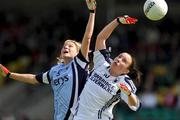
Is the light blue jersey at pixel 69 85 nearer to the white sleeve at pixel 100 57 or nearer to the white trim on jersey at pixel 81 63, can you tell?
the white trim on jersey at pixel 81 63

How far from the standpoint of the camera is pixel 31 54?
64.4 feet

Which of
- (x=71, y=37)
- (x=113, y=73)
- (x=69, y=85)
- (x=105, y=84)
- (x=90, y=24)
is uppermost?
(x=90, y=24)

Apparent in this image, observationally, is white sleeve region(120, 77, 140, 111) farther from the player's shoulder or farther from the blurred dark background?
the blurred dark background

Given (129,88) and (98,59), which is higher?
(98,59)

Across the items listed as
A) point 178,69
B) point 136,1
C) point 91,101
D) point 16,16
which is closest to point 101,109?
point 91,101

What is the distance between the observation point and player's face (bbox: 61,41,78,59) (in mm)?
9000

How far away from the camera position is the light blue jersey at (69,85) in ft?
29.0

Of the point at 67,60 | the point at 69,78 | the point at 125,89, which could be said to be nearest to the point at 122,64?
the point at 125,89

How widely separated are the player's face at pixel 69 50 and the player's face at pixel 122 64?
2.51 ft

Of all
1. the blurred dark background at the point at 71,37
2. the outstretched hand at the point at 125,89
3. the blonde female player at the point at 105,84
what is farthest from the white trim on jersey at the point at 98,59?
the blurred dark background at the point at 71,37

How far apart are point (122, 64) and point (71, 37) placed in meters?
11.2

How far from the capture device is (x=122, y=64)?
27.7 ft

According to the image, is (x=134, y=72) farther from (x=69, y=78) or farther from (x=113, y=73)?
(x=69, y=78)

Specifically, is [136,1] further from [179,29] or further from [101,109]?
[101,109]
